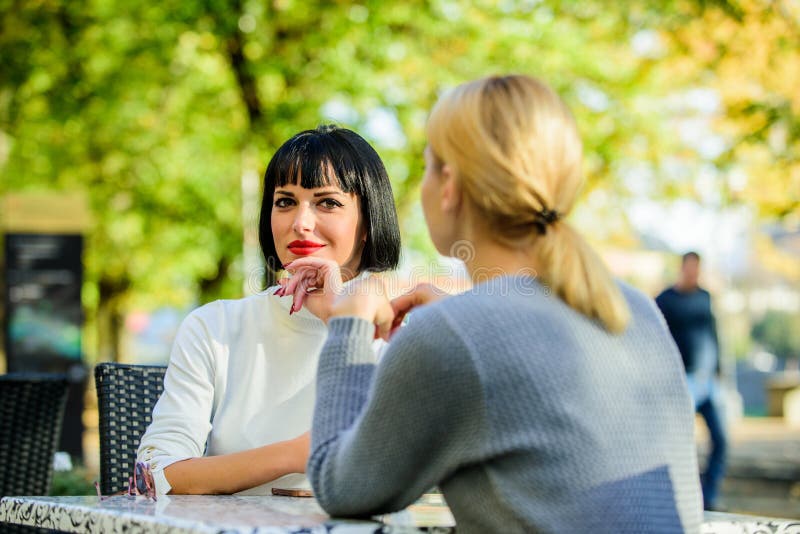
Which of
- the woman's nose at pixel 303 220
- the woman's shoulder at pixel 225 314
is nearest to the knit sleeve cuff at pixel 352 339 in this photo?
the woman's shoulder at pixel 225 314

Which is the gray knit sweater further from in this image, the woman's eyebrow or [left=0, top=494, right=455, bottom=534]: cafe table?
the woman's eyebrow

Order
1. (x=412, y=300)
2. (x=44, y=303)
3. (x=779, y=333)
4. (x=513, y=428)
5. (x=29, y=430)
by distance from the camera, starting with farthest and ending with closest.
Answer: (x=779, y=333) < (x=44, y=303) < (x=29, y=430) < (x=412, y=300) < (x=513, y=428)

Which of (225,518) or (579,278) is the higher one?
(579,278)

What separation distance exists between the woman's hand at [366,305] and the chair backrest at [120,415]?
1.23 meters

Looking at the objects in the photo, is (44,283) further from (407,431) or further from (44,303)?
(407,431)

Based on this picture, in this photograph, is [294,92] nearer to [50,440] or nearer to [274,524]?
[50,440]

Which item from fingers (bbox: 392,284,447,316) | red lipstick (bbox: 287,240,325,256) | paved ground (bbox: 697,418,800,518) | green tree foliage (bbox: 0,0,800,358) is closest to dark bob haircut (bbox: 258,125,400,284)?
red lipstick (bbox: 287,240,325,256)

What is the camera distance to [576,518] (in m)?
1.63

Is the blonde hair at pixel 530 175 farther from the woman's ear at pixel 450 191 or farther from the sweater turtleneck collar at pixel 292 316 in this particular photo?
the sweater turtleneck collar at pixel 292 316

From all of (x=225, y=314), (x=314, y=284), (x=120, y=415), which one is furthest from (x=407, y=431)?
(x=120, y=415)

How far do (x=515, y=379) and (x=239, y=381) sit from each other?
3.94ft

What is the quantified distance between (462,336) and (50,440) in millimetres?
3147

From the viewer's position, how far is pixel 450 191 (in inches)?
72.2

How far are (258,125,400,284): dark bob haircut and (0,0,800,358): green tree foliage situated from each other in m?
6.98
